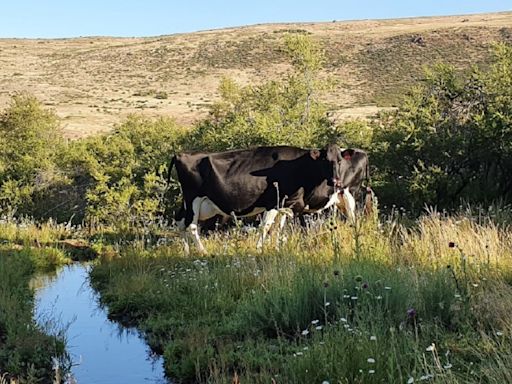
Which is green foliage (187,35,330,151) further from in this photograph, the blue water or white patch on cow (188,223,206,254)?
the blue water

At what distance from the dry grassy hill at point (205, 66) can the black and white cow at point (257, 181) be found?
3069 centimetres

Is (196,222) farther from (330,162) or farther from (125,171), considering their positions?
(125,171)

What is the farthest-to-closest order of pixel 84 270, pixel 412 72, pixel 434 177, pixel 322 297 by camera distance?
1. pixel 412 72
2. pixel 434 177
3. pixel 84 270
4. pixel 322 297

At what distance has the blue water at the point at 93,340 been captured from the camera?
6207mm

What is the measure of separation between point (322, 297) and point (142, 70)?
77076 millimetres

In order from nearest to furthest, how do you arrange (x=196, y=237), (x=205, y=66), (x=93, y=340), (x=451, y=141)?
(x=93, y=340) < (x=196, y=237) < (x=451, y=141) < (x=205, y=66)

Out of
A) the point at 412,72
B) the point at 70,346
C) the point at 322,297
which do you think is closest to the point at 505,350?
the point at 322,297

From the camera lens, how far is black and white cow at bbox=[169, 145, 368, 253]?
11.6 metres

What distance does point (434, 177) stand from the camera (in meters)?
12.6

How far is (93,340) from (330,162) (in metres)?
5.50

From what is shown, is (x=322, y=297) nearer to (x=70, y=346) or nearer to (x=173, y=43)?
(x=70, y=346)

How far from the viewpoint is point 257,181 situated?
38.2ft

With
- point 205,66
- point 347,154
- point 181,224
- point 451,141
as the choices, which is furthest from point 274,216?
point 205,66

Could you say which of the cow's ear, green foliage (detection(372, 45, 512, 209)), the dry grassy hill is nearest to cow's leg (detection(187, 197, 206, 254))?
the cow's ear
